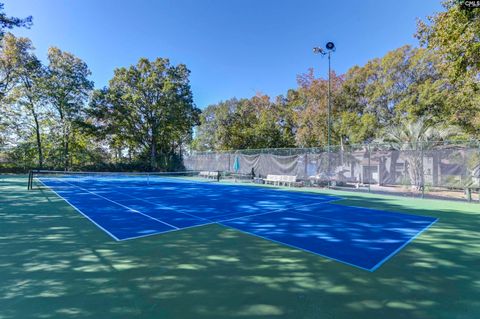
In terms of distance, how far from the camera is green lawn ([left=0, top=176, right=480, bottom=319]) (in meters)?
2.89

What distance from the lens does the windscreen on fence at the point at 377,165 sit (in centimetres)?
1094

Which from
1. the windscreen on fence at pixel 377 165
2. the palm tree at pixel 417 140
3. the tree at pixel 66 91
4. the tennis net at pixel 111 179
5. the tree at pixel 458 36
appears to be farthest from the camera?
the tree at pixel 66 91

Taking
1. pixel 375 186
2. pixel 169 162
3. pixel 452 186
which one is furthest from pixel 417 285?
pixel 169 162

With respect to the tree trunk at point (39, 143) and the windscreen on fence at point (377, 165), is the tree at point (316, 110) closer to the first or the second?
the windscreen on fence at point (377, 165)

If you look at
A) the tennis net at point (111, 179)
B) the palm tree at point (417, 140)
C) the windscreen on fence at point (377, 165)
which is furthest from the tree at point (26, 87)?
the palm tree at point (417, 140)

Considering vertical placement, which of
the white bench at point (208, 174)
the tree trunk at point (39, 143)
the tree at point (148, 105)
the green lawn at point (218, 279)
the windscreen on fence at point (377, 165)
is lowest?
the green lawn at point (218, 279)

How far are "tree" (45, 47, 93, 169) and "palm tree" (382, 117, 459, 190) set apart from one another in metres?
32.3

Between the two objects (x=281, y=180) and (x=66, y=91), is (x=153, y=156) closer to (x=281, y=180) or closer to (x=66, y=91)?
(x=66, y=91)

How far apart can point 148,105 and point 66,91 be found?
899 centimetres

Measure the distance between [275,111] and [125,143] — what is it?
2105 centimetres

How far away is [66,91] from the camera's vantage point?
98.6ft

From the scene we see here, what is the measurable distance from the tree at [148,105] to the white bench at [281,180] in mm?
17388

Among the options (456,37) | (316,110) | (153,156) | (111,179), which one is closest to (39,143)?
(153,156)

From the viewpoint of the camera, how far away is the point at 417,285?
3.49m
